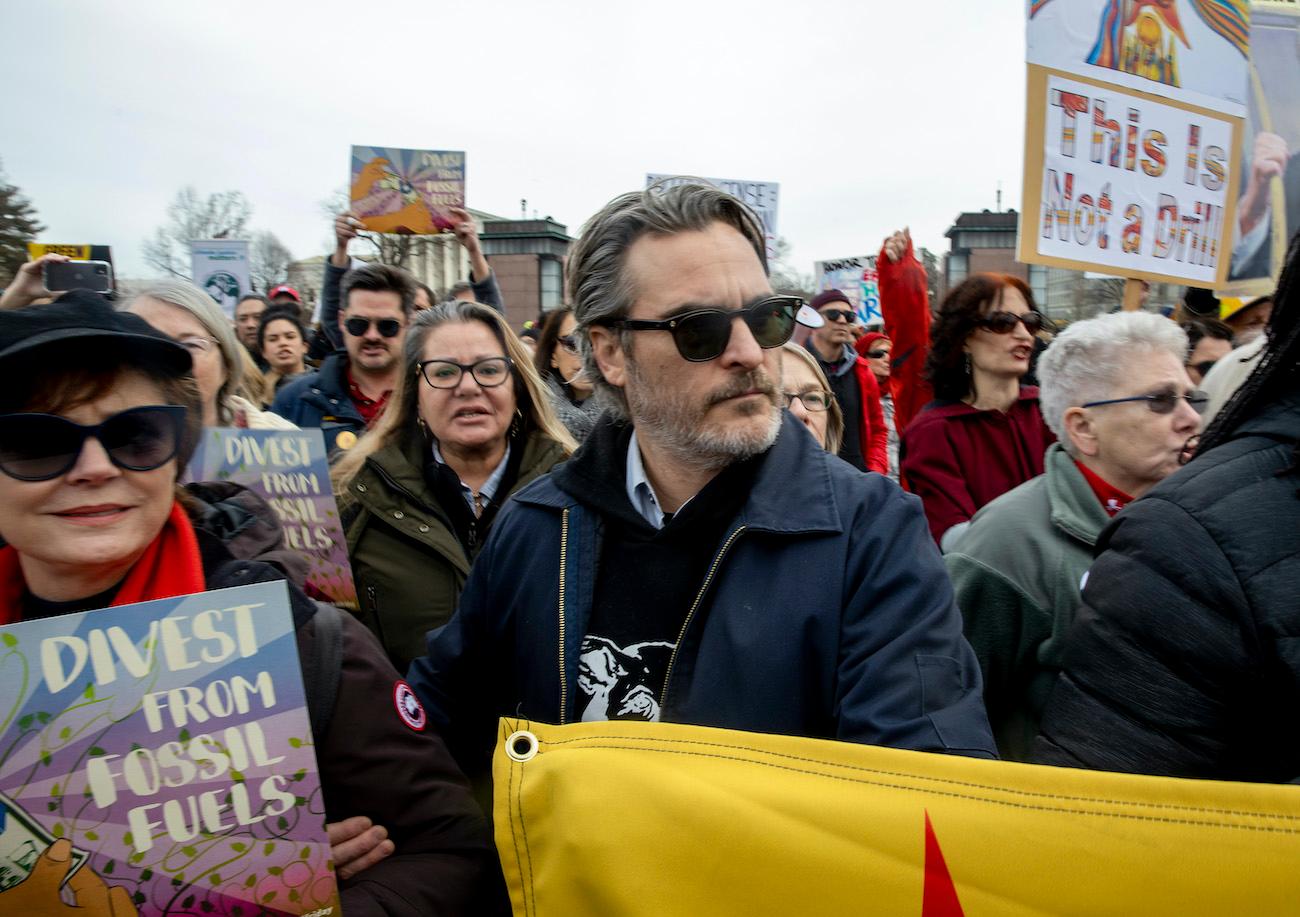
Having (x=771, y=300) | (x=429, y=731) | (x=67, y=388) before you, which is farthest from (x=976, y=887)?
(x=67, y=388)

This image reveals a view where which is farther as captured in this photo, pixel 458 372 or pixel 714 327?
pixel 458 372

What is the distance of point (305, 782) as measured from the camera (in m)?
1.33

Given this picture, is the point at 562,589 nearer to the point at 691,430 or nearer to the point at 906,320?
the point at 691,430

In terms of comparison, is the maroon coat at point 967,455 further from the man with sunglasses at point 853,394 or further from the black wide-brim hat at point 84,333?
the black wide-brim hat at point 84,333

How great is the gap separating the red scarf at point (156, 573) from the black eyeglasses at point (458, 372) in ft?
5.63

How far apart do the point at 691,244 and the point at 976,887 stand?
144cm

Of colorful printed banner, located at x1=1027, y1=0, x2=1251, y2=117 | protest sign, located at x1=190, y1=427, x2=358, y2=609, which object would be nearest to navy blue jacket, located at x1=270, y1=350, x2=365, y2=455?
protest sign, located at x1=190, y1=427, x2=358, y2=609

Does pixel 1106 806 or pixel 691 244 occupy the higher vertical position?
pixel 691 244

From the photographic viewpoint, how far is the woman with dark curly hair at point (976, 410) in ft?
12.4

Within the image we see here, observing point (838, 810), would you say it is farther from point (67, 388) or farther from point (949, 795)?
point (67, 388)

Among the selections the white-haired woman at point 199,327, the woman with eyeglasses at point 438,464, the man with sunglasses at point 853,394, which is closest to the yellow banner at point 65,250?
the white-haired woman at point 199,327

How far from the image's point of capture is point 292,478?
8.38 ft

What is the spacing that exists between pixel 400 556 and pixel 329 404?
6.18 ft

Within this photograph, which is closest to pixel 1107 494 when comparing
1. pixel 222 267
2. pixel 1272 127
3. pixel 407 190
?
pixel 1272 127
